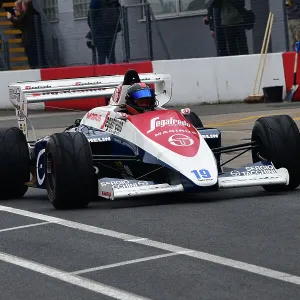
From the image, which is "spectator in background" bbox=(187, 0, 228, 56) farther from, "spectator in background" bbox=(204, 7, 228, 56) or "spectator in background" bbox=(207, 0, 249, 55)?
"spectator in background" bbox=(207, 0, 249, 55)

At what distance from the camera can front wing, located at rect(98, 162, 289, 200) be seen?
35.6 feet

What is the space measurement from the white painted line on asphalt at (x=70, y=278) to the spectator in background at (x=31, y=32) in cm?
1865

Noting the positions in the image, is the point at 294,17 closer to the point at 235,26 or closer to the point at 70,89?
the point at 235,26

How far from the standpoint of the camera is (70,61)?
27.1 m

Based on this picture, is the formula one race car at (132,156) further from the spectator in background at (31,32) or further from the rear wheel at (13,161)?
the spectator in background at (31,32)

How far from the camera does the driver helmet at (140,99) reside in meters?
12.1

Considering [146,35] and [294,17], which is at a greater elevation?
[294,17]

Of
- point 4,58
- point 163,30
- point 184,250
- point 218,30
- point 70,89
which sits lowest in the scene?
point 4,58

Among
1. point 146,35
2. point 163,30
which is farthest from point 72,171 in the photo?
point 163,30

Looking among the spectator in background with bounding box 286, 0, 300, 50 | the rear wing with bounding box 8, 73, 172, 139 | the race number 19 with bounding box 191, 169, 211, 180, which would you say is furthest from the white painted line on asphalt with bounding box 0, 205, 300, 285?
the spectator in background with bounding box 286, 0, 300, 50

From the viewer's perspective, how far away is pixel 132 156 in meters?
11.6

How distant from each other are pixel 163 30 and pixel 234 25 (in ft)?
9.71

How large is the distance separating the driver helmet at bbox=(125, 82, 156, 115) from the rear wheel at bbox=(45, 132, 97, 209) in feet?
3.65

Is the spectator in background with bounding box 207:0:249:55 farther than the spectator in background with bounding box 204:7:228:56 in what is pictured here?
No
